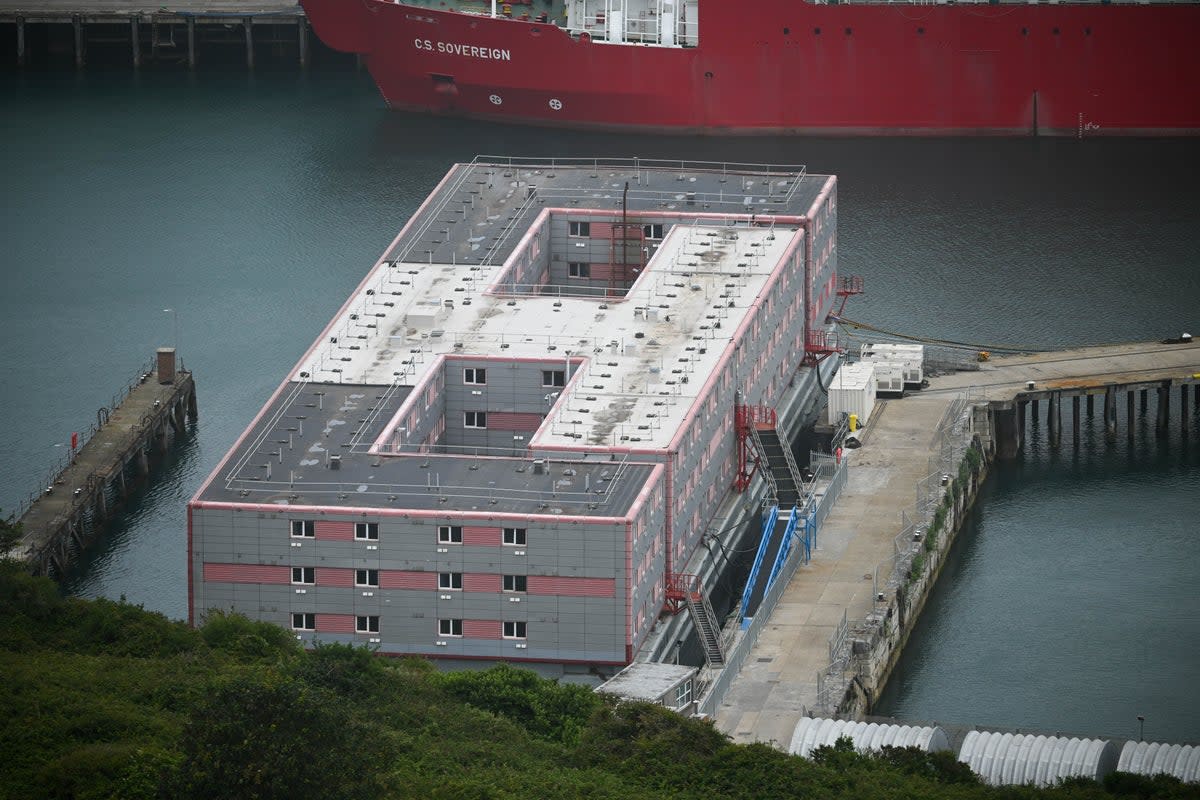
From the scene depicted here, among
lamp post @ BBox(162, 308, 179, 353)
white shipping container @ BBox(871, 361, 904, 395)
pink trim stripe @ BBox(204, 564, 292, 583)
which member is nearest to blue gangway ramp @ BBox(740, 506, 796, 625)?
white shipping container @ BBox(871, 361, 904, 395)

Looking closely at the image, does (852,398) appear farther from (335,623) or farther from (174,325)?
(174,325)

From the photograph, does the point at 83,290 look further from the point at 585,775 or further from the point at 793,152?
the point at 585,775

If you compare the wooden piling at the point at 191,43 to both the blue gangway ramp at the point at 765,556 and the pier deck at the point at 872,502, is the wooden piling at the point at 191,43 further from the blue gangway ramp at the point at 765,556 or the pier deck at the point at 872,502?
the blue gangway ramp at the point at 765,556

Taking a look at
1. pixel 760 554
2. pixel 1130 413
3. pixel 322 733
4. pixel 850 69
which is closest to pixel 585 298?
pixel 760 554

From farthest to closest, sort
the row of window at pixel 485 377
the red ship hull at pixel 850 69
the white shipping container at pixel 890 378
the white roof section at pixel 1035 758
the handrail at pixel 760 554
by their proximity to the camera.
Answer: the red ship hull at pixel 850 69 → the white shipping container at pixel 890 378 → the row of window at pixel 485 377 → the handrail at pixel 760 554 → the white roof section at pixel 1035 758

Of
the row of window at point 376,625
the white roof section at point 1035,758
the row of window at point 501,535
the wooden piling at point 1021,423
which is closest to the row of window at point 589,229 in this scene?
the wooden piling at point 1021,423
